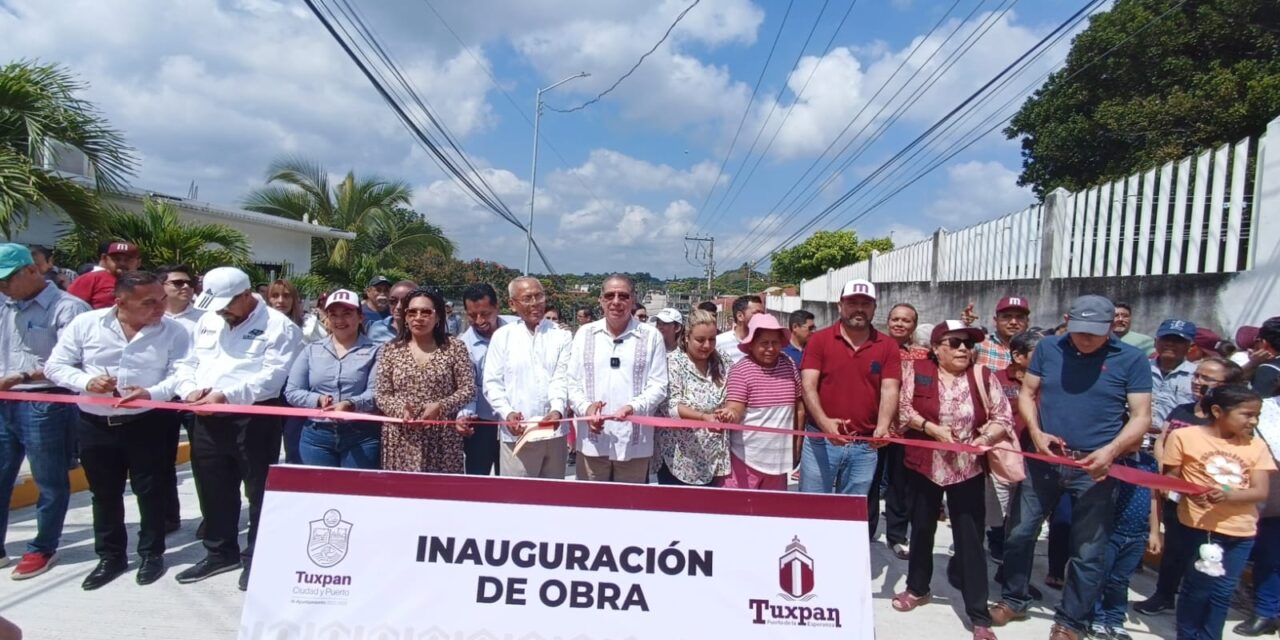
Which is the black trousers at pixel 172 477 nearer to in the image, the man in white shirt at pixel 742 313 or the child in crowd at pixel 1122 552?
the man in white shirt at pixel 742 313

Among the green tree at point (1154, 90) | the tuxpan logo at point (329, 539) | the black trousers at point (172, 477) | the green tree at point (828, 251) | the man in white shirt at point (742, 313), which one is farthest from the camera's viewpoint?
the green tree at point (828, 251)

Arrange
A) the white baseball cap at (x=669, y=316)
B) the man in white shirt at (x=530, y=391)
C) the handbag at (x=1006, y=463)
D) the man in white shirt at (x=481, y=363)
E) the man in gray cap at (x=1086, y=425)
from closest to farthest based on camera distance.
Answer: the man in gray cap at (x=1086, y=425) → the handbag at (x=1006, y=463) → the man in white shirt at (x=530, y=391) → the man in white shirt at (x=481, y=363) → the white baseball cap at (x=669, y=316)

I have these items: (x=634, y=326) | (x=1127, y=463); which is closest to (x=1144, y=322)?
(x=1127, y=463)

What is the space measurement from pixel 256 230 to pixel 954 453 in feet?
47.7

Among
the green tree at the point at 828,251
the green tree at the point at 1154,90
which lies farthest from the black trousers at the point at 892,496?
the green tree at the point at 828,251

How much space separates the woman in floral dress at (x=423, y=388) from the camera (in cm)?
388

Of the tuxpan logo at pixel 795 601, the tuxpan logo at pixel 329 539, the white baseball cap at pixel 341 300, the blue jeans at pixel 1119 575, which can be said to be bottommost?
the blue jeans at pixel 1119 575

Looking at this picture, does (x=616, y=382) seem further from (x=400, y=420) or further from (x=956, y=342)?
(x=956, y=342)

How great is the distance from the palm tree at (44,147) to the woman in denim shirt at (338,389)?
3.72 m

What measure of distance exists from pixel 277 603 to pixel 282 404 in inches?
72.1

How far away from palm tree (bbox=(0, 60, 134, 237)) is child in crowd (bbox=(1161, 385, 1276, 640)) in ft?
27.7

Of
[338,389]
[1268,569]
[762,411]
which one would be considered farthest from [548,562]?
[1268,569]

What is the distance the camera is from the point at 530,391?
4.30 m

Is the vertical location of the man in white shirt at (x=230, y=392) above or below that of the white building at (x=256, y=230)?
below
